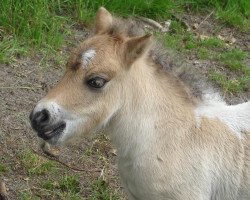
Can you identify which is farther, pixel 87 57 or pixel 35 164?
pixel 35 164

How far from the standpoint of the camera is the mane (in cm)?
359

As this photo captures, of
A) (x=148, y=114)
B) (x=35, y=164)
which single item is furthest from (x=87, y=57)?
(x=35, y=164)

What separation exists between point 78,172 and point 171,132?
4.40 feet

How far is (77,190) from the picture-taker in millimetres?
4652

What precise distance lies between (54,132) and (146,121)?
571mm

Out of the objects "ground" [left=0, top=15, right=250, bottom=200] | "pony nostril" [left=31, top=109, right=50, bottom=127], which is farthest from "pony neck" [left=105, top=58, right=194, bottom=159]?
"ground" [left=0, top=15, right=250, bottom=200]

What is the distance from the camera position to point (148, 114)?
12.0ft

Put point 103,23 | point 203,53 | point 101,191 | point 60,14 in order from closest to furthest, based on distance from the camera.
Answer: point 103,23 < point 101,191 < point 60,14 < point 203,53

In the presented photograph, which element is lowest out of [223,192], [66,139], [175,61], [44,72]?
[44,72]

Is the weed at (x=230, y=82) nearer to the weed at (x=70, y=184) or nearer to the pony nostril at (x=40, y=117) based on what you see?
the weed at (x=70, y=184)

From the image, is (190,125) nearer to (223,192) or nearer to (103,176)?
(223,192)

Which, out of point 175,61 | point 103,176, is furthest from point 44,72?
point 175,61

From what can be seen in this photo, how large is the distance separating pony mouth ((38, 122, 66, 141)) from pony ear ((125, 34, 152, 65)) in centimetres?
52

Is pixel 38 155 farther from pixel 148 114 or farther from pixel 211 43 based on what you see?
pixel 211 43
